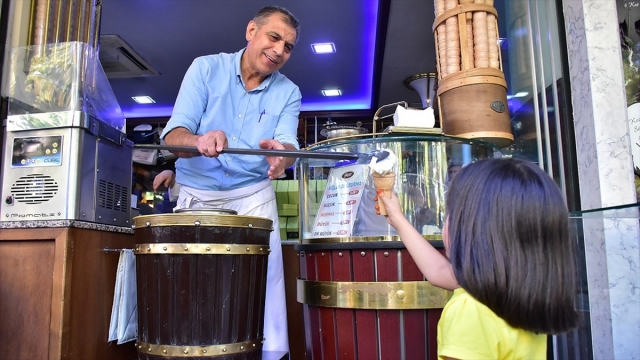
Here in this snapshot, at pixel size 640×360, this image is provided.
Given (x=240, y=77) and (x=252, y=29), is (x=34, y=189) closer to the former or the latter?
(x=240, y=77)

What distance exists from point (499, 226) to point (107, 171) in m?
1.67

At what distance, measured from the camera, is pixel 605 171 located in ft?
7.29

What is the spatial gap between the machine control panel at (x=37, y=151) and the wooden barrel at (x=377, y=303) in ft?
3.77

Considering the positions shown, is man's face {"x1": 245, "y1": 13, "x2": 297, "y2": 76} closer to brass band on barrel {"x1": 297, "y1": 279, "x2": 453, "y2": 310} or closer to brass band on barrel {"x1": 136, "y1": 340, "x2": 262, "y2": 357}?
brass band on barrel {"x1": 297, "y1": 279, "x2": 453, "y2": 310}

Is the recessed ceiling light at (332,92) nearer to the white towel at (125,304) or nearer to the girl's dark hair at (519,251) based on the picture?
the white towel at (125,304)

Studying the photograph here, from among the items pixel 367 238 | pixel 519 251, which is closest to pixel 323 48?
pixel 367 238

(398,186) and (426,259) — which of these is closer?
(426,259)

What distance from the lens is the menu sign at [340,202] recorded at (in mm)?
2111

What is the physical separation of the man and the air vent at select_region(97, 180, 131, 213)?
329 mm

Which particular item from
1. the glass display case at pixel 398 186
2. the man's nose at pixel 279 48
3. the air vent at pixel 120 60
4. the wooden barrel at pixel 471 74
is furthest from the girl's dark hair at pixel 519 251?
the air vent at pixel 120 60

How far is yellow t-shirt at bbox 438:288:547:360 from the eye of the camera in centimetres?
123

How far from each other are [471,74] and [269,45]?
1.07m

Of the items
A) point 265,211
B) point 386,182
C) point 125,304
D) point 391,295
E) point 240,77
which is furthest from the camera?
point 240,77

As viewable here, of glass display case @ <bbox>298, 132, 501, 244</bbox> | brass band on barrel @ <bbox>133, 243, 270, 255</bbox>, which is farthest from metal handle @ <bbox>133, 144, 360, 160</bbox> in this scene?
brass band on barrel @ <bbox>133, 243, 270, 255</bbox>
